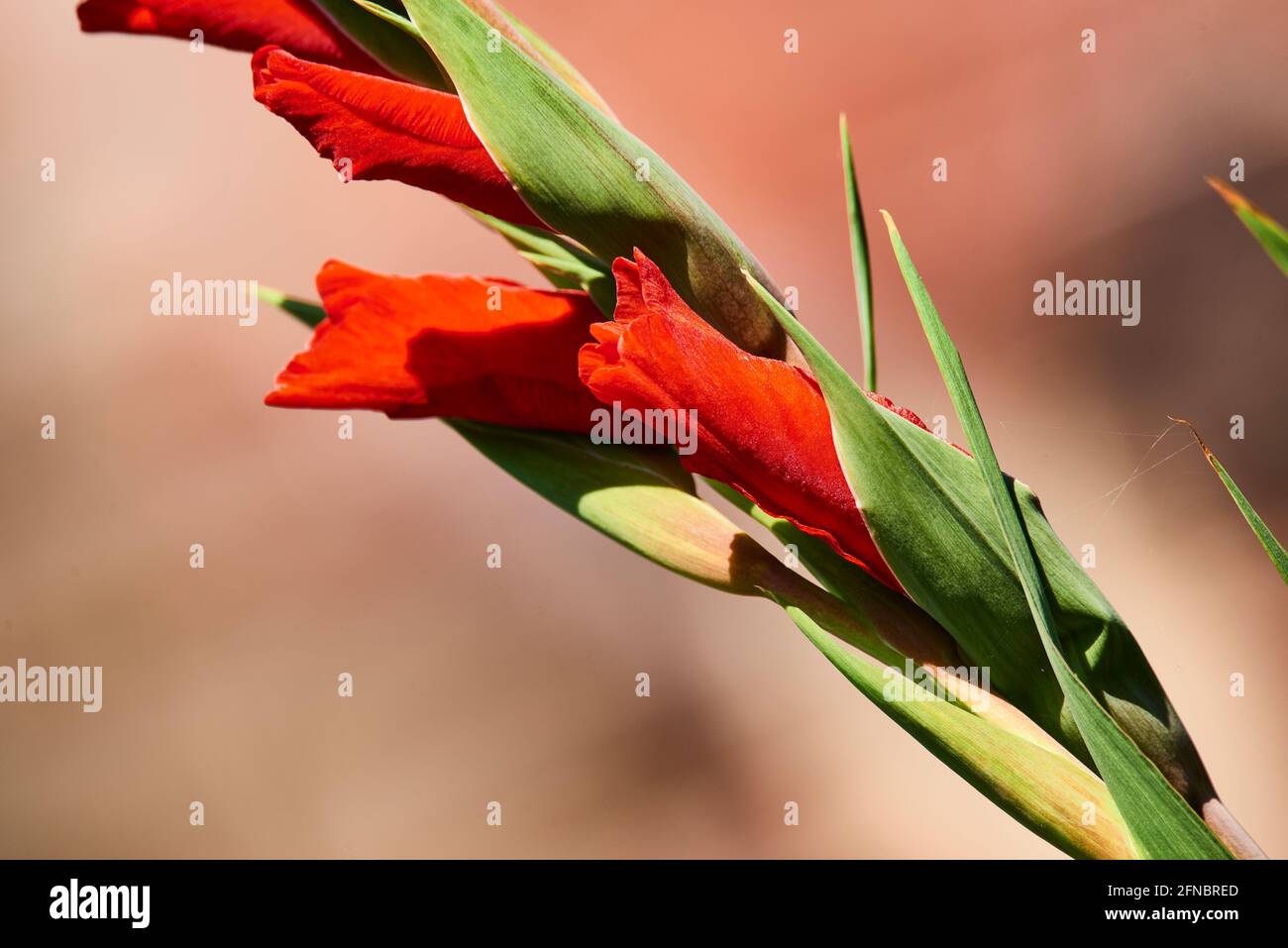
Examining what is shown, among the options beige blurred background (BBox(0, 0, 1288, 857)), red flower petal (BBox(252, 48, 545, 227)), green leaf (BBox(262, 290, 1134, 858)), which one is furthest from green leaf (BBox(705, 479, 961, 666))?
beige blurred background (BBox(0, 0, 1288, 857))

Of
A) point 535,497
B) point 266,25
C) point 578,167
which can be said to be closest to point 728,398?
point 578,167

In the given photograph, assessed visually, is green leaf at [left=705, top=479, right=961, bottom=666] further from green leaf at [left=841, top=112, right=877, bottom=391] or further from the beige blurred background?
the beige blurred background

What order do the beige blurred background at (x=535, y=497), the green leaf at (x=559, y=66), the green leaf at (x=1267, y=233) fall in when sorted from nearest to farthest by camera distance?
the green leaf at (x=1267, y=233) < the green leaf at (x=559, y=66) < the beige blurred background at (x=535, y=497)

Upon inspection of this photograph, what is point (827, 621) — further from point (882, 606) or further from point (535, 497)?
point (535, 497)

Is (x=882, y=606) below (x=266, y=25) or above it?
below

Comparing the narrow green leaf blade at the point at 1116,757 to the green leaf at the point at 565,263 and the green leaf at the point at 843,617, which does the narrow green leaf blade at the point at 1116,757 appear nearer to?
the green leaf at the point at 843,617

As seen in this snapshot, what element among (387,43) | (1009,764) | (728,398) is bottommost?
(1009,764)

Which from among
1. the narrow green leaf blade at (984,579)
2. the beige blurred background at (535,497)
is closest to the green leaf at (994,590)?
the narrow green leaf blade at (984,579)
